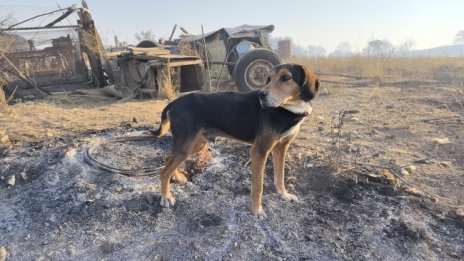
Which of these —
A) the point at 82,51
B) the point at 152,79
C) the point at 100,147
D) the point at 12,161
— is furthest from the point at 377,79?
the point at 12,161

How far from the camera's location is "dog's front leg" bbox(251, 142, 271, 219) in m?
3.56

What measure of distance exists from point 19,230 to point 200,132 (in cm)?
194

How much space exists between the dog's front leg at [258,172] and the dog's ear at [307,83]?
59 centimetres

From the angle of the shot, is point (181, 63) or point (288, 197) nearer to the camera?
point (288, 197)

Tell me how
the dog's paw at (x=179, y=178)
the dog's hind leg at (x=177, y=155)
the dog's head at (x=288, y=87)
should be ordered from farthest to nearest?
1. the dog's paw at (x=179, y=178)
2. the dog's hind leg at (x=177, y=155)
3. the dog's head at (x=288, y=87)

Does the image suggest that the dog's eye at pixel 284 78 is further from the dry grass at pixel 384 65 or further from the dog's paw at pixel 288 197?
the dry grass at pixel 384 65

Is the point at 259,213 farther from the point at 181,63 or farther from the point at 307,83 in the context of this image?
the point at 181,63

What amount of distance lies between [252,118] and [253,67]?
6105 mm

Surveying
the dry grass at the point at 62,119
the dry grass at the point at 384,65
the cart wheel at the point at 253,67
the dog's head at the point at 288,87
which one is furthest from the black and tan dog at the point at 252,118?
the dry grass at the point at 384,65

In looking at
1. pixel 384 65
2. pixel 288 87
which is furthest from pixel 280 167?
pixel 384 65

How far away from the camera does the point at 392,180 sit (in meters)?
4.30

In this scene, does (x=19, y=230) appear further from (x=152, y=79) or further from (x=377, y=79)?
(x=377, y=79)

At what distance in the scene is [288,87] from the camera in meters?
3.33

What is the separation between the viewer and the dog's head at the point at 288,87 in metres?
3.28
